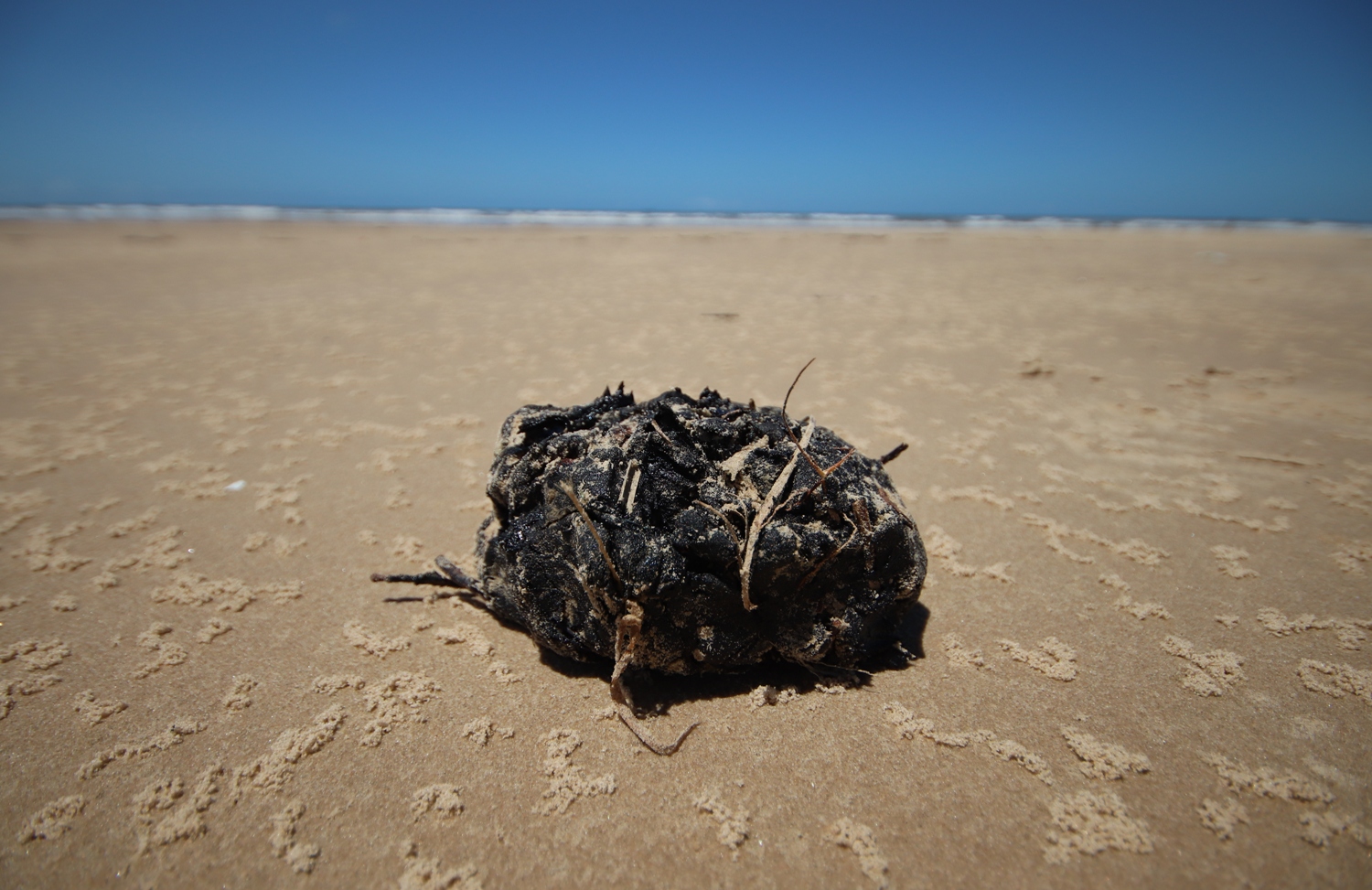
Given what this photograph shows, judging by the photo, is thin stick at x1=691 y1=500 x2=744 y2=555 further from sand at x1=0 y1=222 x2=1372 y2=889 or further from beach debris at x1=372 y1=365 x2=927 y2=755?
sand at x1=0 y1=222 x2=1372 y2=889

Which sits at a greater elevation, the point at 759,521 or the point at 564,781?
the point at 759,521

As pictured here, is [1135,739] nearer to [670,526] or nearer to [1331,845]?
[1331,845]

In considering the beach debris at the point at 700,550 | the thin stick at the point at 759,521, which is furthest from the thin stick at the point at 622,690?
the thin stick at the point at 759,521

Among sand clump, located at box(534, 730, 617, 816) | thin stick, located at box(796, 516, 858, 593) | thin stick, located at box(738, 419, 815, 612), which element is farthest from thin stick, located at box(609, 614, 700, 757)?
thin stick, located at box(796, 516, 858, 593)

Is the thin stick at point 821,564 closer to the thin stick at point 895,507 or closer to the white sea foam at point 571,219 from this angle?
the thin stick at point 895,507

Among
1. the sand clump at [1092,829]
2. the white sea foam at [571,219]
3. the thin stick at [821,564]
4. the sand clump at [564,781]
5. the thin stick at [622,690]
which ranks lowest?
the sand clump at [564,781]

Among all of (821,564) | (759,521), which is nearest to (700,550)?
(759,521)

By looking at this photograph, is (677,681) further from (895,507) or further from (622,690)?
(895,507)
